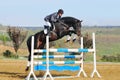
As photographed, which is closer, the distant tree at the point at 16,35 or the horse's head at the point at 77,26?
the horse's head at the point at 77,26

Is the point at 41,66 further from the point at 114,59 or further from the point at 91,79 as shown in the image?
the point at 114,59

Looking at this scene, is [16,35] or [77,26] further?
[16,35]

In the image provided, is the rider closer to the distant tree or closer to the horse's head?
the horse's head

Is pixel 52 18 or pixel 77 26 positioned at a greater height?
pixel 52 18

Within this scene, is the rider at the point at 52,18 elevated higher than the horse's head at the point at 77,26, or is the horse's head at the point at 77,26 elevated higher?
the rider at the point at 52,18

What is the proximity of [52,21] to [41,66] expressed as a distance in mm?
1928

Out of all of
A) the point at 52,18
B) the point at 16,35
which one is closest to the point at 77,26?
the point at 52,18

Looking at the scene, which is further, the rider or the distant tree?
the distant tree

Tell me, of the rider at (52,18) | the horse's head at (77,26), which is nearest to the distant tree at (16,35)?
the rider at (52,18)

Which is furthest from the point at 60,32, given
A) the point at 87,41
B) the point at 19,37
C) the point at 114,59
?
the point at 19,37

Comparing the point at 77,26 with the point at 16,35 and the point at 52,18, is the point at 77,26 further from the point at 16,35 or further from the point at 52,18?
the point at 16,35

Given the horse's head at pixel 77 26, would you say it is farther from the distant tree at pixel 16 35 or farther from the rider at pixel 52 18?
the distant tree at pixel 16 35

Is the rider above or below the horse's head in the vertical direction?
above

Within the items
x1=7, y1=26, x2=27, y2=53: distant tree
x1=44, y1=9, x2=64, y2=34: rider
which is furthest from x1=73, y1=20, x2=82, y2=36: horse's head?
x1=7, y1=26, x2=27, y2=53: distant tree
